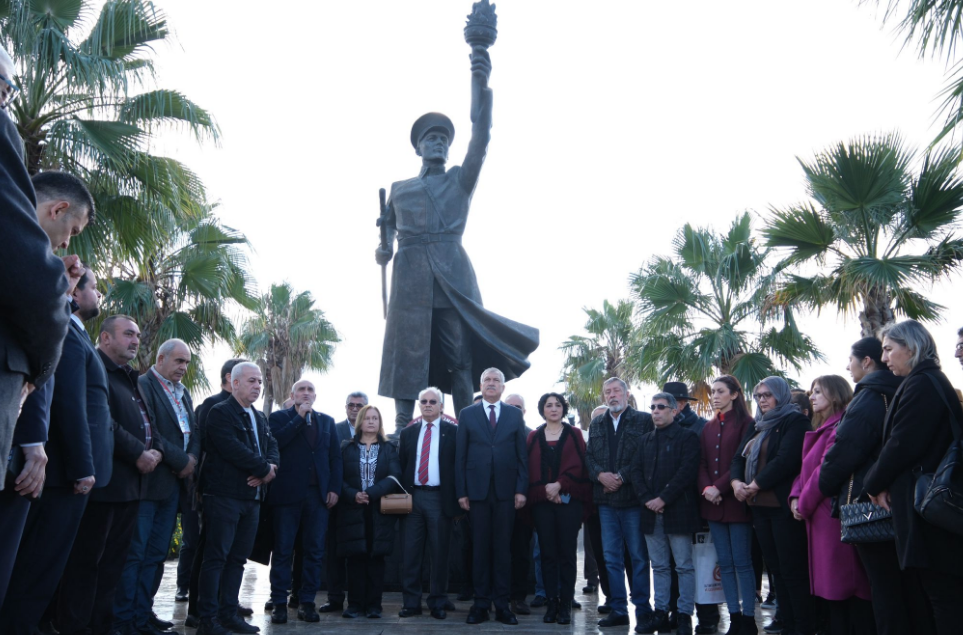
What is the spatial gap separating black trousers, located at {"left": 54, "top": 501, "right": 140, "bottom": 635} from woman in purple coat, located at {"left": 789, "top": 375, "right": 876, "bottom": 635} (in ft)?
13.4

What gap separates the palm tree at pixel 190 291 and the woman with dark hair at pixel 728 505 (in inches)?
387

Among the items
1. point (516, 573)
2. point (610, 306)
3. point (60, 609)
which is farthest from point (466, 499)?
point (610, 306)

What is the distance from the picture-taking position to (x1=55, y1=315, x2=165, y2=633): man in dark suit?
4.45 meters

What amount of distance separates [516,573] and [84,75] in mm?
6577

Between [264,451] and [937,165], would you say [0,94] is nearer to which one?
[264,451]

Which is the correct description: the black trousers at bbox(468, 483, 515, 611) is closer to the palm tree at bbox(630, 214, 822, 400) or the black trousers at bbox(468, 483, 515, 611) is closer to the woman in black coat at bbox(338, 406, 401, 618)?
the woman in black coat at bbox(338, 406, 401, 618)

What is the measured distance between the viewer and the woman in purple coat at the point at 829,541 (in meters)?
4.88

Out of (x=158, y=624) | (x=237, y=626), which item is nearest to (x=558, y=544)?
(x=237, y=626)

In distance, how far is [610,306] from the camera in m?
26.8

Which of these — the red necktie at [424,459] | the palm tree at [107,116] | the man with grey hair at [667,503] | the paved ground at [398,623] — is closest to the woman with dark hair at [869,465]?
the man with grey hair at [667,503]

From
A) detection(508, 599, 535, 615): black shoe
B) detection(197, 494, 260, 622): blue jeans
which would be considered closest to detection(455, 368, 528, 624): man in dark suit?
detection(508, 599, 535, 615): black shoe

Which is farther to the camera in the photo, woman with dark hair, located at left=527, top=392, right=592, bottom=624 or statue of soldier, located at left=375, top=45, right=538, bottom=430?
statue of soldier, located at left=375, top=45, right=538, bottom=430

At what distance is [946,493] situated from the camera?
3.64 meters

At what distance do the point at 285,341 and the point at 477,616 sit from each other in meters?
22.3
